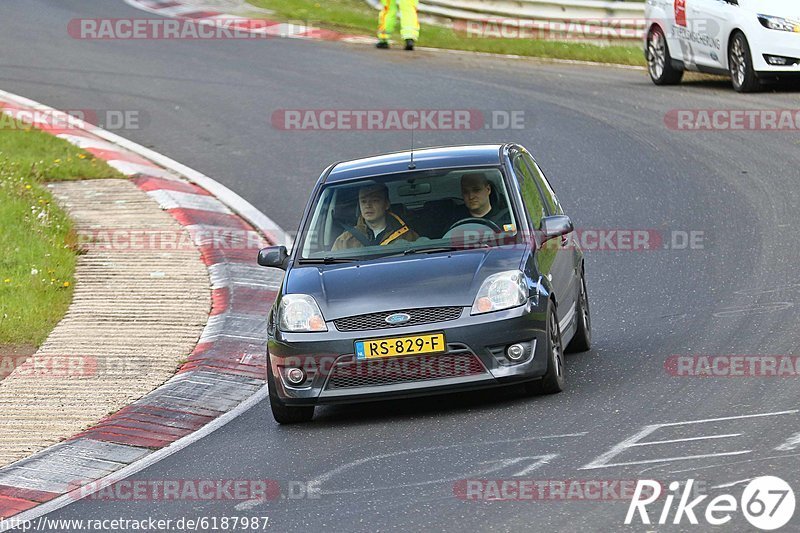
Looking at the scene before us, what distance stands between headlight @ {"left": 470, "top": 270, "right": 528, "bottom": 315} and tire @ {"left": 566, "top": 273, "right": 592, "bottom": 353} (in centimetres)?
148

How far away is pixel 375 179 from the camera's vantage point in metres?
9.82

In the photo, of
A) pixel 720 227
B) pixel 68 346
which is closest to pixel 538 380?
pixel 68 346

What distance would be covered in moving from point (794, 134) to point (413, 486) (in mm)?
11425

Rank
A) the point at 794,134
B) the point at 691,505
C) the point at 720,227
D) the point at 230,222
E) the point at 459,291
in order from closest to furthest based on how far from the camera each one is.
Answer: the point at 691,505, the point at 459,291, the point at 720,227, the point at 230,222, the point at 794,134

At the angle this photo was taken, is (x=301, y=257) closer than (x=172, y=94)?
Yes

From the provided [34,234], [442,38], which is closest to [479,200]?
[34,234]

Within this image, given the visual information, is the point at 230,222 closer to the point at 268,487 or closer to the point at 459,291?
the point at 459,291

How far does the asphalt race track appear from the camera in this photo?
7289 mm

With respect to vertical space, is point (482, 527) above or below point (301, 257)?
below

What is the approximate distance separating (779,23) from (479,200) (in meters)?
10.8

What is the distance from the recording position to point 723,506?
639cm
